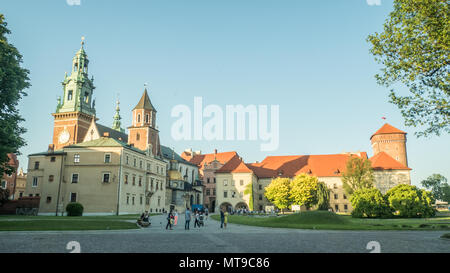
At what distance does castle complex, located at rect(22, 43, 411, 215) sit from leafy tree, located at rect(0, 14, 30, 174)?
980 inches

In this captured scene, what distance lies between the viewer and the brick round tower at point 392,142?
97062 mm

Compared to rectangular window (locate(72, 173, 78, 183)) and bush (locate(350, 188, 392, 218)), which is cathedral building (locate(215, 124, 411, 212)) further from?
rectangular window (locate(72, 173, 78, 183))

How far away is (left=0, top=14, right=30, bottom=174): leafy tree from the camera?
1079 inches

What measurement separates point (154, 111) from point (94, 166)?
26618 millimetres

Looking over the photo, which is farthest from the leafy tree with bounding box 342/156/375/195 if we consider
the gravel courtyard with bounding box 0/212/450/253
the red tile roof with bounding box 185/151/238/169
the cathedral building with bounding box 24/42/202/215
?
the gravel courtyard with bounding box 0/212/450/253

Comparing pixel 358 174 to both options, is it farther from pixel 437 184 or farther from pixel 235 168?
pixel 437 184

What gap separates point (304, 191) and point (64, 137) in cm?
5584

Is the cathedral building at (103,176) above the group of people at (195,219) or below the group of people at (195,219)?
above

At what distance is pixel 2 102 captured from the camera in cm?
2859

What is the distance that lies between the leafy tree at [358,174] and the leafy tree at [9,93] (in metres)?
58.2

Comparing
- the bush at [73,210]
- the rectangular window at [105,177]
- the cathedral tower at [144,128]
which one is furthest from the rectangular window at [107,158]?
the cathedral tower at [144,128]

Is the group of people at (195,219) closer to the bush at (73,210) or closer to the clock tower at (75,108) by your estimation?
the bush at (73,210)

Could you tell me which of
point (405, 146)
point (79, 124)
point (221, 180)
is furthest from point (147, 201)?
point (405, 146)
